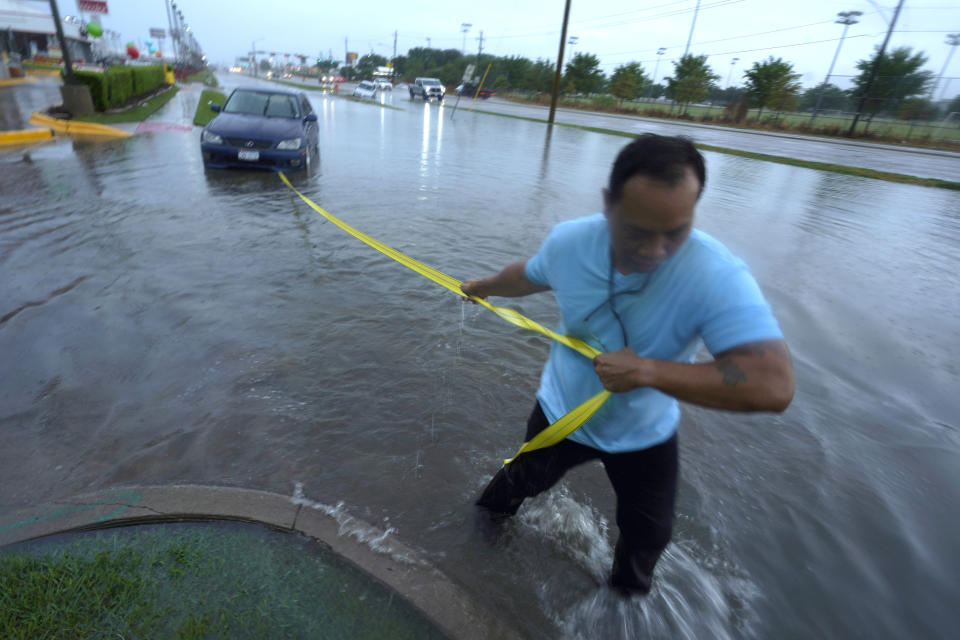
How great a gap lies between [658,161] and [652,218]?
16 centimetres

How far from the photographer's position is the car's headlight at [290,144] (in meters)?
9.90

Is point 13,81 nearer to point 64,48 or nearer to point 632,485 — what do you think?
point 64,48

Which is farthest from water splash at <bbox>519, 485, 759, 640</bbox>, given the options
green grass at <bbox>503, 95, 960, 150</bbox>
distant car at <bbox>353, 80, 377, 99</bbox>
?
distant car at <bbox>353, 80, 377, 99</bbox>

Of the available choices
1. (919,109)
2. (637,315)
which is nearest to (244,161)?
(637,315)

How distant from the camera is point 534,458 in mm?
2209

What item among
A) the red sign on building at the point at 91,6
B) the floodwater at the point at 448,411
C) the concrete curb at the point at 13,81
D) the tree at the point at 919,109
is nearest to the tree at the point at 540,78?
the tree at the point at 919,109

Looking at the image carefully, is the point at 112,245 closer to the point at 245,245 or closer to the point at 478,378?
the point at 245,245

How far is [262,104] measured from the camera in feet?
36.1

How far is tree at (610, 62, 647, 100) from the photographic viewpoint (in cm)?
5634

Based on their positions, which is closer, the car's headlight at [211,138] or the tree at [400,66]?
the car's headlight at [211,138]

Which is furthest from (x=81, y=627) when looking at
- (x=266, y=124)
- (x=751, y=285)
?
(x=266, y=124)

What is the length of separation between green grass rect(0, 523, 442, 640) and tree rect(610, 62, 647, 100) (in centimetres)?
6252

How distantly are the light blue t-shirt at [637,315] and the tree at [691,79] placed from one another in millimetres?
56829

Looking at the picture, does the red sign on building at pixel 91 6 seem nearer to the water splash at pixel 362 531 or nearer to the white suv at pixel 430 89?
the white suv at pixel 430 89
